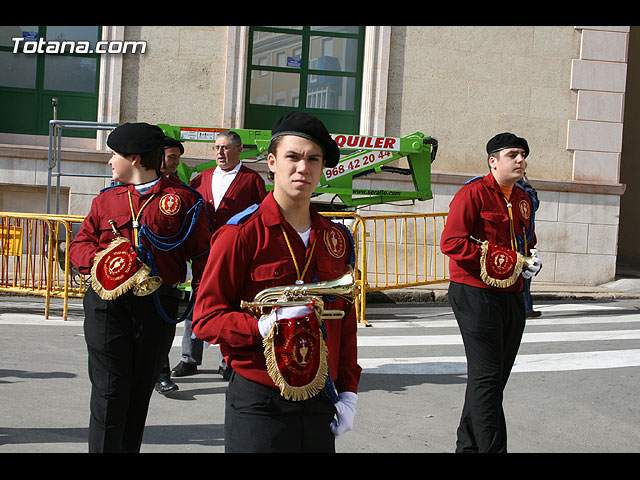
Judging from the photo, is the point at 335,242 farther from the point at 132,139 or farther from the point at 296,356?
the point at 132,139

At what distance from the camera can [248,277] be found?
289cm

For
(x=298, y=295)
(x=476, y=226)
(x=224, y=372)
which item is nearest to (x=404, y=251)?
(x=224, y=372)

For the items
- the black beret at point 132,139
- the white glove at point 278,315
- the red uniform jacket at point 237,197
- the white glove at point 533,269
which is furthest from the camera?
the red uniform jacket at point 237,197

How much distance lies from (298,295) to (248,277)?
0.22 metres

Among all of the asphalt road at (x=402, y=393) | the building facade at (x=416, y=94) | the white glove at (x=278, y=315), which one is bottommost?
the asphalt road at (x=402, y=393)

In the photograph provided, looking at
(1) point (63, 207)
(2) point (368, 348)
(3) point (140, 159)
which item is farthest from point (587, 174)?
(3) point (140, 159)

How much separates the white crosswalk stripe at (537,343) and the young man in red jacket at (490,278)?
9.00 feet

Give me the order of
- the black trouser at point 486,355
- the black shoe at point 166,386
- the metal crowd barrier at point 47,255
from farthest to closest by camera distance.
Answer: the metal crowd barrier at point 47,255 < the black shoe at point 166,386 < the black trouser at point 486,355

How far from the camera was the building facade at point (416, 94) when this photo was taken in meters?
13.6

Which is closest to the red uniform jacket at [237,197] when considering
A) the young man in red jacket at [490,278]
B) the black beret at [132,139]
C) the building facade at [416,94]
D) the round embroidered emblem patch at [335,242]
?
the young man in red jacket at [490,278]

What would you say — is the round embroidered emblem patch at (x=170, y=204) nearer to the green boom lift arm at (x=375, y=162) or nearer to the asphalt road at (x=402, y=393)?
the asphalt road at (x=402, y=393)

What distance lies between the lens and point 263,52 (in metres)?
14.5

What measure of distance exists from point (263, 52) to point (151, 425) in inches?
399

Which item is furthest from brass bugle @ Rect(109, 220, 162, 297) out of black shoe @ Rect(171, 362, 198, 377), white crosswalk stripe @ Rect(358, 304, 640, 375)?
white crosswalk stripe @ Rect(358, 304, 640, 375)
